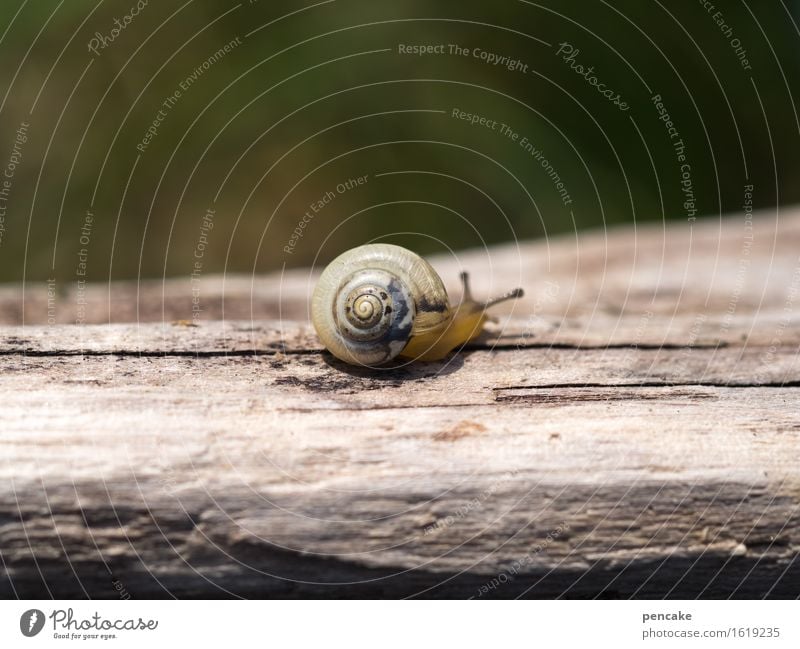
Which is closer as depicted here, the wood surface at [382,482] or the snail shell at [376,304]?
the wood surface at [382,482]

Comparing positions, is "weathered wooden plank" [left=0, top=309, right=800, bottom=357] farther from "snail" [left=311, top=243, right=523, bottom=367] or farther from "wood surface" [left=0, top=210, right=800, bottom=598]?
"snail" [left=311, top=243, right=523, bottom=367]

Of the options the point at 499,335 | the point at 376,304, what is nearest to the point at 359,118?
the point at 499,335

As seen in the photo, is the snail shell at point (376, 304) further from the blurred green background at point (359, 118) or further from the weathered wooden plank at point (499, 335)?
the blurred green background at point (359, 118)

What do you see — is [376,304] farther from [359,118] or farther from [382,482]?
[359,118]

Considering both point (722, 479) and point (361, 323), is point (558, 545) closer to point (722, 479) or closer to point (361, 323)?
point (722, 479)

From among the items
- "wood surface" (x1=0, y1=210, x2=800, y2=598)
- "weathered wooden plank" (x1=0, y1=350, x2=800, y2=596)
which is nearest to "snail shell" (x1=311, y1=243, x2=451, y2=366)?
"wood surface" (x1=0, y1=210, x2=800, y2=598)

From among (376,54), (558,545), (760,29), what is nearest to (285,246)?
(376,54)

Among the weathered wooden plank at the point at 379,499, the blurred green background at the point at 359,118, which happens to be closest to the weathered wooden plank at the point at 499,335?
the weathered wooden plank at the point at 379,499
